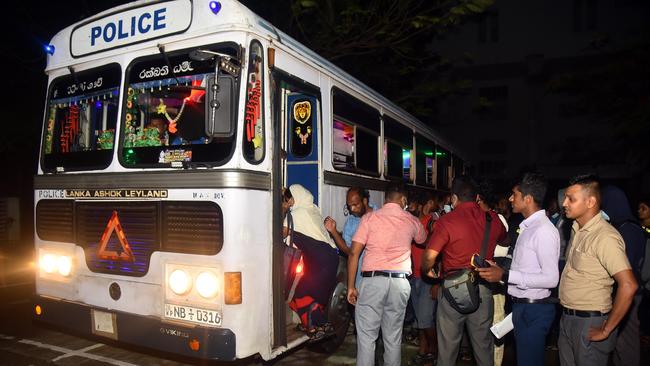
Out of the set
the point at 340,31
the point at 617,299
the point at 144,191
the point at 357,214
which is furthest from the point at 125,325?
the point at 340,31

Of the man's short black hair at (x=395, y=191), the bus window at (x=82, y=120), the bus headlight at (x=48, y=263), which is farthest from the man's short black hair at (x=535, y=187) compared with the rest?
the bus headlight at (x=48, y=263)

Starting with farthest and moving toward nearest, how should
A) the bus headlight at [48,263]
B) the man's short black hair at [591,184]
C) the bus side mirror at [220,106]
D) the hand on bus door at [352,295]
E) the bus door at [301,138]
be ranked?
the bus door at [301,138] < the bus headlight at [48,263] < the hand on bus door at [352,295] < the bus side mirror at [220,106] < the man's short black hair at [591,184]

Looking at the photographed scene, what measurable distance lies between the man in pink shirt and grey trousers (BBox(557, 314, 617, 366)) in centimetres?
140

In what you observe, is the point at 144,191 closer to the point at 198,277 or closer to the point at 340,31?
the point at 198,277

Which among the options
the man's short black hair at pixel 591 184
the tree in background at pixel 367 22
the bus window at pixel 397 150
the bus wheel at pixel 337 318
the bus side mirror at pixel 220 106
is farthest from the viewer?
the tree in background at pixel 367 22

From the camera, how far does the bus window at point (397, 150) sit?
7.16 metres

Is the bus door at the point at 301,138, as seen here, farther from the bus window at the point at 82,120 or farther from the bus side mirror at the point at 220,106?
the bus window at the point at 82,120

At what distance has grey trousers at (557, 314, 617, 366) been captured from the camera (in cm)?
331

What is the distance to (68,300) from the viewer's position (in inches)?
182

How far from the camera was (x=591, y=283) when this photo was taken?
132 inches

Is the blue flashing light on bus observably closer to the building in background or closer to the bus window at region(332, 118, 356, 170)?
the bus window at region(332, 118, 356, 170)

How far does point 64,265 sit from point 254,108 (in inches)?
97.5

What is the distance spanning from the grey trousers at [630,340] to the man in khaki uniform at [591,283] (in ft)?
4.61

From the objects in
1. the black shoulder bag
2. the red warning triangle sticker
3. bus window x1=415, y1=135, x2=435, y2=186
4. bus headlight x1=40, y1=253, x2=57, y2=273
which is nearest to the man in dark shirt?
the black shoulder bag
